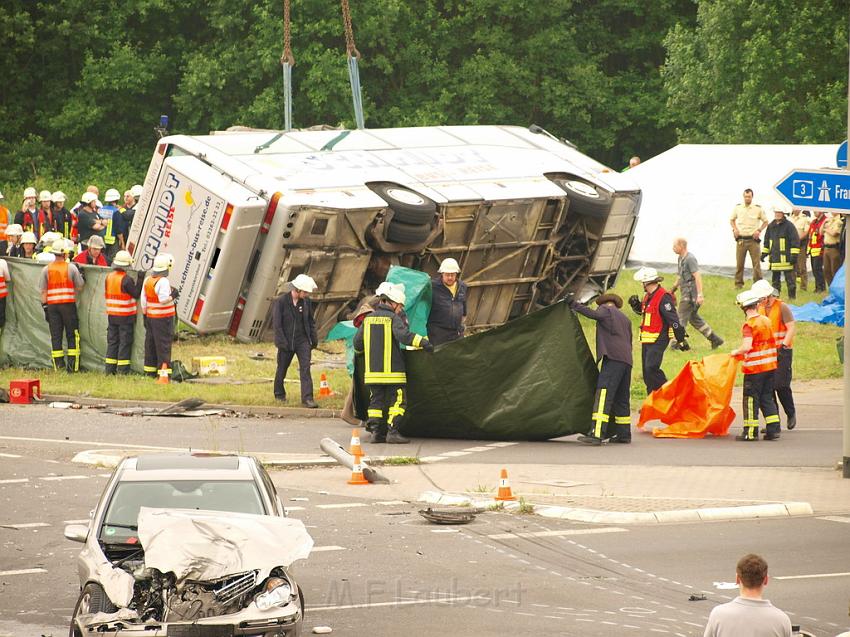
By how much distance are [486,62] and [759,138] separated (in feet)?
29.0

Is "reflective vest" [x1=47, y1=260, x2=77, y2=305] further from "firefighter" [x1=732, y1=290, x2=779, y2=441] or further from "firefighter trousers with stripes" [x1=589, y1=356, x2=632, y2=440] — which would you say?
"firefighter" [x1=732, y1=290, x2=779, y2=441]

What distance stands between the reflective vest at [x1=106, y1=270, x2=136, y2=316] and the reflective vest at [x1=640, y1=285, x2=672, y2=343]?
23.3ft

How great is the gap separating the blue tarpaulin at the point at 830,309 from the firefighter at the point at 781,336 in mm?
8160

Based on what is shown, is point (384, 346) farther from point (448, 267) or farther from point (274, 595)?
point (274, 595)

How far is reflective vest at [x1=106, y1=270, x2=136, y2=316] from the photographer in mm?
21594

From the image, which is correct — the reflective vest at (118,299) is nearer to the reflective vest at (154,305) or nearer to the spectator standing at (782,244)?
the reflective vest at (154,305)

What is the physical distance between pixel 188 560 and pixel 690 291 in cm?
1534

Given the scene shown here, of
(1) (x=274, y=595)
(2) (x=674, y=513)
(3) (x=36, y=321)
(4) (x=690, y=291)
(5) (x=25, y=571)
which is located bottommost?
(5) (x=25, y=571)

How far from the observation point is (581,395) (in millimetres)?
17766

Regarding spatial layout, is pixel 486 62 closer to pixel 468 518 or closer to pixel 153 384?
pixel 153 384

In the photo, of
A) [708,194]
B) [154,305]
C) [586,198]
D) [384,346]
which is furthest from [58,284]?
[708,194]

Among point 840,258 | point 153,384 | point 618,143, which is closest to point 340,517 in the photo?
point 153,384

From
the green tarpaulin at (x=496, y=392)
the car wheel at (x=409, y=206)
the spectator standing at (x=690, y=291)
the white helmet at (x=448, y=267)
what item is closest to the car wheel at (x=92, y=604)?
the green tarpaulin at (x=496, y=392)

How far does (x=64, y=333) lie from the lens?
22.8 meters
